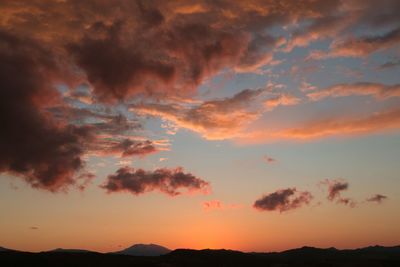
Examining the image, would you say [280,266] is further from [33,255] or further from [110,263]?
[33,255]

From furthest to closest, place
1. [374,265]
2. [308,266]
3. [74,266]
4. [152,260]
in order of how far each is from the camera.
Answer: [374,265] < [308,266] < [152,260] < [74,266]

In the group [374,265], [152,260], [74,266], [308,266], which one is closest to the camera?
[74,266]

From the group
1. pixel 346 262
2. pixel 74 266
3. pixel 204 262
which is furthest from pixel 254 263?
pixel 74 266

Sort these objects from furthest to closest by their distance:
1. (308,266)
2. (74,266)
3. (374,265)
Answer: (374,265) → (308,266) → (74,266)

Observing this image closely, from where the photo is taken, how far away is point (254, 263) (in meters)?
196

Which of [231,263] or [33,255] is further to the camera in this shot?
[231,263]

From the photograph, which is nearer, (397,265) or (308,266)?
(308,266)

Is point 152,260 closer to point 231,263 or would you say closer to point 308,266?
point 231,263

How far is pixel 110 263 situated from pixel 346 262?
4471 inches

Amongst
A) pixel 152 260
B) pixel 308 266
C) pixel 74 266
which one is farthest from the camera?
pixel 308 266

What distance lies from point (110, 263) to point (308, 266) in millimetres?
85556

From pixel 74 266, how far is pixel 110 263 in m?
14.0

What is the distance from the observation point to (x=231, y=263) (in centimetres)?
19225

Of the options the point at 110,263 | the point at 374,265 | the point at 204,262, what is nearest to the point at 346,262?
the point at 374,265
